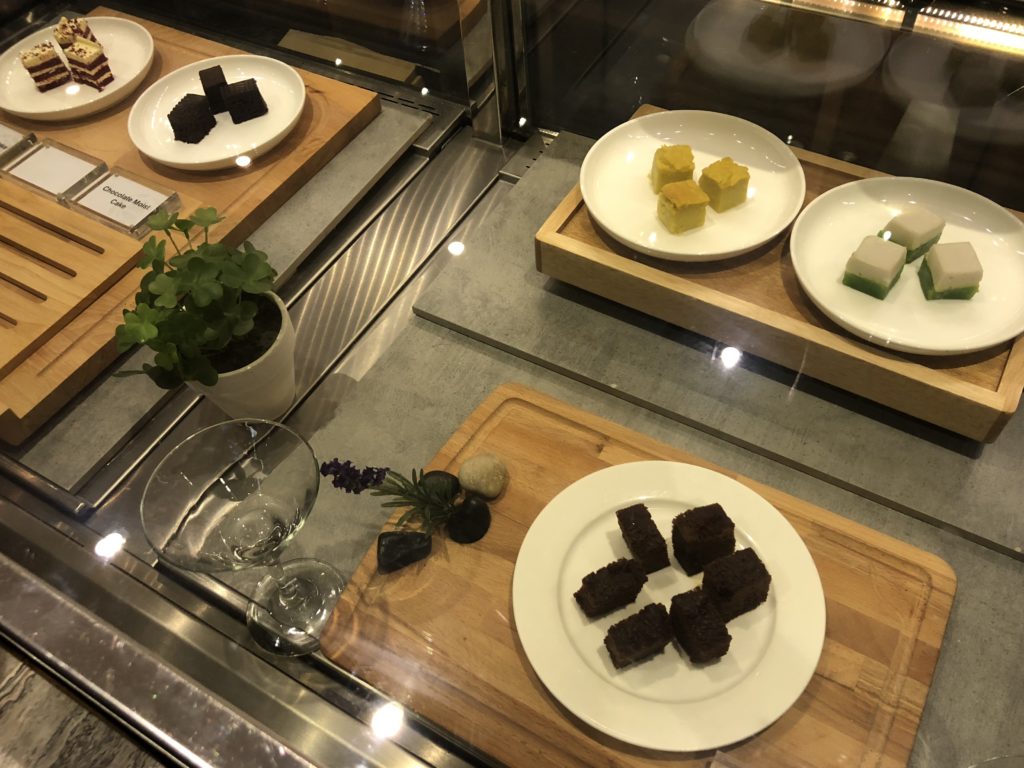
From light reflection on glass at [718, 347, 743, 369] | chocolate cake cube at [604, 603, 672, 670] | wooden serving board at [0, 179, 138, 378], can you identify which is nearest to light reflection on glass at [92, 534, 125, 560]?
wooden serving board at [0, 179, 138, 378]

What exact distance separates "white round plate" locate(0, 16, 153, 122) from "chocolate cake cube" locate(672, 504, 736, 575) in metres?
1.39

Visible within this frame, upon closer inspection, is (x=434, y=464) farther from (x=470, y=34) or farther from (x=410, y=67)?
(x=410, y=67)

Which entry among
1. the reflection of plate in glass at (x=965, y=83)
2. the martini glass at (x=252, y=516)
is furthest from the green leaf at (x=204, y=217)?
the reflection of plate in glass at (x=965, y=83)

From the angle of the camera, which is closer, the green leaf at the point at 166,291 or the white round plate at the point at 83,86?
the green leaf at the point at 166,291

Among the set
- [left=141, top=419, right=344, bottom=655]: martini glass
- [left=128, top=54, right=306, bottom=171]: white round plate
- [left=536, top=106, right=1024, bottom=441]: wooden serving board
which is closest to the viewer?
[left=141, top=419, right=344, bottom=655]: martini glass

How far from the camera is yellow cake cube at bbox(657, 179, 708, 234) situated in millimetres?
1169

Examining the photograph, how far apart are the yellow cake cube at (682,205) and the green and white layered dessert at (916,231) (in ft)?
0.84

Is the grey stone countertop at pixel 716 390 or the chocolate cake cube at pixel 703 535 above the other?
the chocolate cake cube at pixel 703 535

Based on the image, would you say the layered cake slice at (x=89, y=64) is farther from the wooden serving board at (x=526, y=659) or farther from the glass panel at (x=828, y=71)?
the wooden serving board at (x=526, y=659)

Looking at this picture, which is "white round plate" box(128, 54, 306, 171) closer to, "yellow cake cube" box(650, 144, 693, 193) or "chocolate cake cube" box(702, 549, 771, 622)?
"yellow cake cube" box(650, 144, 693, 193)

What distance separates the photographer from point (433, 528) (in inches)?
40.6

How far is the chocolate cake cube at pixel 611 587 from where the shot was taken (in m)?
0.91

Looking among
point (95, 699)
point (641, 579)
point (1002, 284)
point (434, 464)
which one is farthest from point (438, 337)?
point (1002, 284)

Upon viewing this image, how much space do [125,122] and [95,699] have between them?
1159 mm
